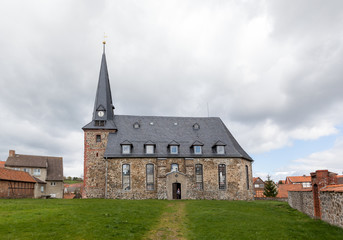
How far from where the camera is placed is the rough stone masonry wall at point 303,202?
58.2ft

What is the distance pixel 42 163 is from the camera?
158 ft

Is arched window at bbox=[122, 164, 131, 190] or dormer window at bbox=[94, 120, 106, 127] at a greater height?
dormer window at bbox=[94, 120, 106, 127]

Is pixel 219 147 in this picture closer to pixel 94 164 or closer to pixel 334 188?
pixel 94 164

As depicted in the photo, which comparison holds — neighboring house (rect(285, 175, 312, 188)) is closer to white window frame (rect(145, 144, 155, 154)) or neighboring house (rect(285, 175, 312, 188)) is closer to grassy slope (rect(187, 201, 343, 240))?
white window frame (rect(145, 144, 155, 154))

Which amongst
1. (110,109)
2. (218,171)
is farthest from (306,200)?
(110,109)

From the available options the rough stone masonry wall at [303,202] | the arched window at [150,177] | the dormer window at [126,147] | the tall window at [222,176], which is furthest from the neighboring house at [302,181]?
the dormer window at [126,147]

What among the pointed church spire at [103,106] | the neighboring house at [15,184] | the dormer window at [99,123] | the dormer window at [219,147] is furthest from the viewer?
the pointed church spire at [103,106]

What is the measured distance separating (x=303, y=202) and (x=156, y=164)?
18786 mm

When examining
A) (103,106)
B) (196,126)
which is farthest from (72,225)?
(196,126)

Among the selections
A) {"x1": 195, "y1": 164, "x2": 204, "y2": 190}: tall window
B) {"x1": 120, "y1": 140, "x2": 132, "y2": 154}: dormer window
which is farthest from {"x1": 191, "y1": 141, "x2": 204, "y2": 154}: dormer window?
{"x1": 120, "y1": 140, "x2": 132, "y2": 154}: dormer window

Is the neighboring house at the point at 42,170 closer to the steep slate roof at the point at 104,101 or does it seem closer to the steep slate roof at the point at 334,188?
the steep slate roof at the point at 104,101

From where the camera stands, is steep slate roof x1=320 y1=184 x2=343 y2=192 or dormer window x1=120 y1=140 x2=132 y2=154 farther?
dormer window x1=120 y1=140 x2=132 y2=154

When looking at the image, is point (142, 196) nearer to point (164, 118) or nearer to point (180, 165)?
point (180, 165)

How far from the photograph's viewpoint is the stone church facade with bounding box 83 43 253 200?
1324 inches
